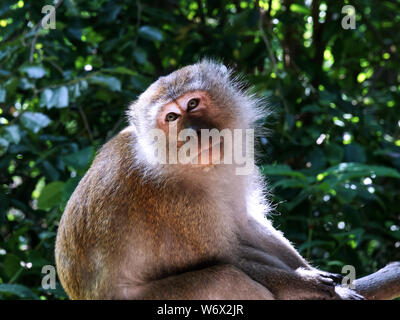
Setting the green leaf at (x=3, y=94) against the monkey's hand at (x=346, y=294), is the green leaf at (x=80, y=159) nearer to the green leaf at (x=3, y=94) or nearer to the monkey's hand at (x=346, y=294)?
the green leaf at (x=3, y=94)

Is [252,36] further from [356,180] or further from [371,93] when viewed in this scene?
[356,180]

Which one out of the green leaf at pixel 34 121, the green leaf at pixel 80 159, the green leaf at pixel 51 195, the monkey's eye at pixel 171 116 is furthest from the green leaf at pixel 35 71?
the monkey's eye at pixel 171 116

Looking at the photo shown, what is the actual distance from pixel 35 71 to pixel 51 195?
140 centimetres

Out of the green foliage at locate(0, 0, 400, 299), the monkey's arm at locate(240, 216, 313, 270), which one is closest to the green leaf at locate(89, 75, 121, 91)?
the green foliage at locate(0, 0, 400, 299)

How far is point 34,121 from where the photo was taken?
5738mm

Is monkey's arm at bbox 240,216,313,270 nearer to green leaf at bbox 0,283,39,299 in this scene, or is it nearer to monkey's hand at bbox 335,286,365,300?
monkey's hand at bbox 335,286,365,300

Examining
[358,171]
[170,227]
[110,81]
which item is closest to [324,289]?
[170,227]

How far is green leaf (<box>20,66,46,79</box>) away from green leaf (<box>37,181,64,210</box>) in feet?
4.02

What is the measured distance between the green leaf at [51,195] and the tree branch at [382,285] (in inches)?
116

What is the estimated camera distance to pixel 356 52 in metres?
8.43

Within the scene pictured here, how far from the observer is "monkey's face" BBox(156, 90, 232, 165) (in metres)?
4.04

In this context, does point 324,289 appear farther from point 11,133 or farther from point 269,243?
point 11,133

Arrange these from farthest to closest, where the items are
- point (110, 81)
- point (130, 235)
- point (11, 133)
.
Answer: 1. point (110, 81)
2. point (11, 133)
3. point (130, 235)

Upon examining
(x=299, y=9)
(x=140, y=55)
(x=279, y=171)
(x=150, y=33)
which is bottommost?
(x=279, y=171)
